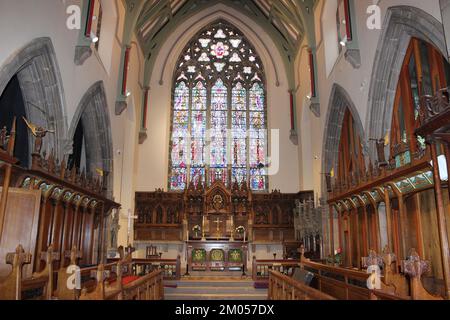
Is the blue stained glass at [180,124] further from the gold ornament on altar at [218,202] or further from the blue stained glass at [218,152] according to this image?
the gold ornament on altar at [218,202]

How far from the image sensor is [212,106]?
18.5m

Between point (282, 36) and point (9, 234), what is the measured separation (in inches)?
606

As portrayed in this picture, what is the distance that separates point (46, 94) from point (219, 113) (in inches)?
396

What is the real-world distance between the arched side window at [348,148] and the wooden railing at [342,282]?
450 cm

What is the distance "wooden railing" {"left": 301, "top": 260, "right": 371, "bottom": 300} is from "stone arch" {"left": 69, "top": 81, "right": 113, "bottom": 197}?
8.01 meters

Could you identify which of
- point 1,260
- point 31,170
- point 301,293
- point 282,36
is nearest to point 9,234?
point 1,260

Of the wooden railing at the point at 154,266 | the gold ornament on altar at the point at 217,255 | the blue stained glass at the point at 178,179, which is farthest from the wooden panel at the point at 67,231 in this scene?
the blue stained glass at the point at 178,179

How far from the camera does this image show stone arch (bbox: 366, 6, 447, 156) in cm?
844

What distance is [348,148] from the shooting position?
500 inches

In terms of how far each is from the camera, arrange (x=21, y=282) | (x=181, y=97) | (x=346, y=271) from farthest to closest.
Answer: (x=181, y=97)
(x=346, y=271)
(x=21, y=282)

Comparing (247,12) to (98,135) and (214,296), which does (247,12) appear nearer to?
(98,135)

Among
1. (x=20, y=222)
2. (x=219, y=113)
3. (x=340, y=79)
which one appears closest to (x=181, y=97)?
(x=219, y=113)

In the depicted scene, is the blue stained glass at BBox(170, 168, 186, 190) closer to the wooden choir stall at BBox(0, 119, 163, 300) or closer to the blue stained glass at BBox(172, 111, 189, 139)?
the blue stained glass at BBox(172, 111, 189, 139)

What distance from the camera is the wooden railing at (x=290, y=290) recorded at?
14.0 feet
